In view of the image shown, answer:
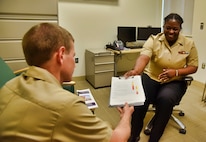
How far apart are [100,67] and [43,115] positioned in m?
2.90

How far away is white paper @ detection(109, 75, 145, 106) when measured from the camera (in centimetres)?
124

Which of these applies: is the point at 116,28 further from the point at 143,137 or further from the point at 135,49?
the point at 143,137

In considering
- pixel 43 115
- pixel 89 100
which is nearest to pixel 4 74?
pixel 89 100

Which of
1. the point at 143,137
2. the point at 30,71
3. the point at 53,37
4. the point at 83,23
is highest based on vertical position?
the point at 83,23

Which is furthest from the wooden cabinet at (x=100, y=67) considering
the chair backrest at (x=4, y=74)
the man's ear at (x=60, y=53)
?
the man's ear at (x=60, y=53)

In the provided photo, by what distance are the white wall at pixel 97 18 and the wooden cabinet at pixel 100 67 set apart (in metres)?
0.39

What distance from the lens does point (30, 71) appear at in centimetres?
73

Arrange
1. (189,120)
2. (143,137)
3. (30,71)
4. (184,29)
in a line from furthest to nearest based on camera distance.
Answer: (184,29) → (189,120) → (143,137) → (30,71)

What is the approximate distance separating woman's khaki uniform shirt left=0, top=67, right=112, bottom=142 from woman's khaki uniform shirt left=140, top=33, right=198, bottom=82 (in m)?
1.48

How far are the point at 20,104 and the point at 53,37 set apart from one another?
0.91 feet

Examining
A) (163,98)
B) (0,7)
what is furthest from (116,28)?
(163,98)

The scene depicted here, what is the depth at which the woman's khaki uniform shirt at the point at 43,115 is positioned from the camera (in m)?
0.62

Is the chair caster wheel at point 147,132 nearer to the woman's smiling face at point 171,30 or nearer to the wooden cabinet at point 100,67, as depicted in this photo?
the woman's smiling face at point 171,30

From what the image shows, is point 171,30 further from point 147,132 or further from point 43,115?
point 43,115
